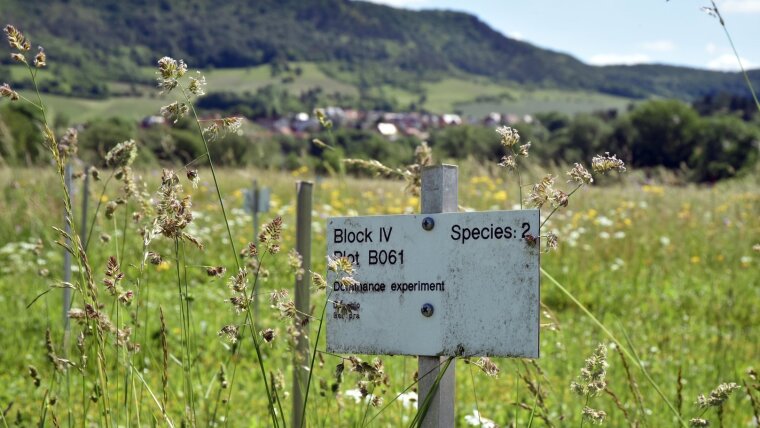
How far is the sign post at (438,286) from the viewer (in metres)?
1.55

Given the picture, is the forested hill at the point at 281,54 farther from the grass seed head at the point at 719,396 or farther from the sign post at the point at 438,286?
the grass seed head at the point at 719,396

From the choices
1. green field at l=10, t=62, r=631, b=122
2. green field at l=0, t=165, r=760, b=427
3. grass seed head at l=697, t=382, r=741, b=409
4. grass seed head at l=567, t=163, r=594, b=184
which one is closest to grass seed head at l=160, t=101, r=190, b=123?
green field at l=0, t=165, r=760, b=427

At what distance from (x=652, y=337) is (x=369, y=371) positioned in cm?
396

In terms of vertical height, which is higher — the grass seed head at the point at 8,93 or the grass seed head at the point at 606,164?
the grass seed head at the point at 8,93

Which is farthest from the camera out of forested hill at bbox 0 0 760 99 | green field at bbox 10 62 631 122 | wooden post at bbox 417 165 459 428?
forested hill at bbox 0 0 760 99

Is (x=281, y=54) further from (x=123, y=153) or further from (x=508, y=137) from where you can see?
(x=508, y=137)

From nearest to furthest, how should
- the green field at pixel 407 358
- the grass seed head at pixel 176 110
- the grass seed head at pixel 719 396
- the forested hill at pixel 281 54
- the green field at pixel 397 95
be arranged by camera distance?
the grass seed head at pixel 176 110 < the grass seed head at pixel 719 396 < the green field at pixel 407 358 < the green field at pixel 397 95 < the forested hill at pixel 281 54

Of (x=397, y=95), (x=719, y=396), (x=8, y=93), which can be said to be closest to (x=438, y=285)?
(x=719, y=396)

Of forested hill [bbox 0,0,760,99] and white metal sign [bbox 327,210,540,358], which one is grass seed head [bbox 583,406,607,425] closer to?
white metal sign [bbox 327,210,540,358]

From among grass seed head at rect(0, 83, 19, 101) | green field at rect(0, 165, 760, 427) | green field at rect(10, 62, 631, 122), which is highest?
green field at rect(10, 62, 631, 122)

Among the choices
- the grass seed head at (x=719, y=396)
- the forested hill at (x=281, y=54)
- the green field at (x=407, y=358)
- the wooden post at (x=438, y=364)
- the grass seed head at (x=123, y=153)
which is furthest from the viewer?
the forested hill at (x=281, y=54)

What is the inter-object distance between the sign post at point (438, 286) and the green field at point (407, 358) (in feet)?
0.35

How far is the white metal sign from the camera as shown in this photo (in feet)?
5.07

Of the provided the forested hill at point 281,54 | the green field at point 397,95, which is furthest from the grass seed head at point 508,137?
the forested hill at point 281,54
